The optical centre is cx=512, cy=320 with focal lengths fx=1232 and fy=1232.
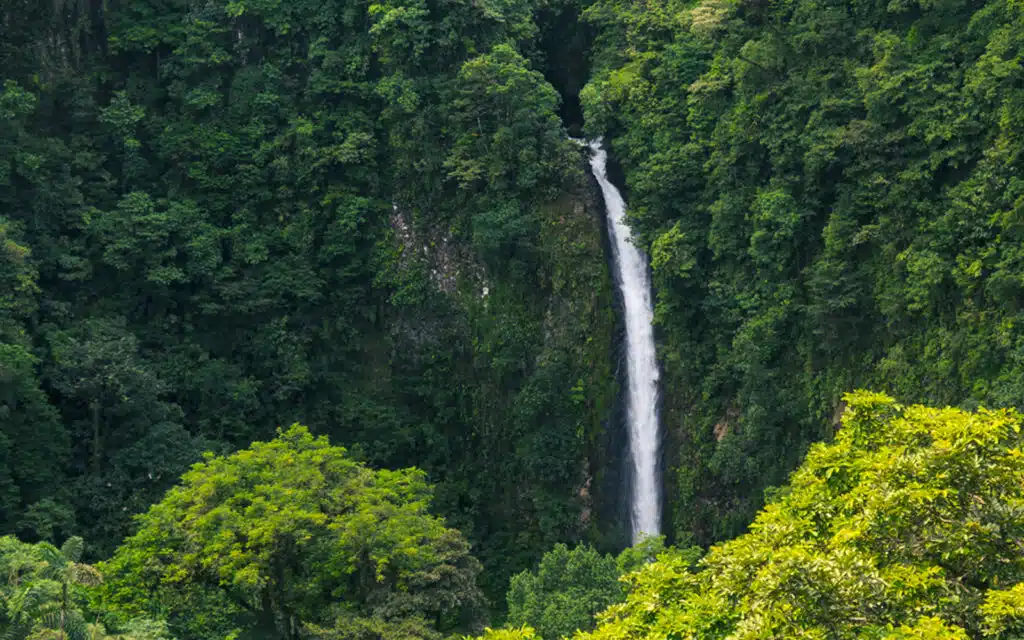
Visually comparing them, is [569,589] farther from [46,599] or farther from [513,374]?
[46,599]

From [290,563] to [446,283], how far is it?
29.1ft

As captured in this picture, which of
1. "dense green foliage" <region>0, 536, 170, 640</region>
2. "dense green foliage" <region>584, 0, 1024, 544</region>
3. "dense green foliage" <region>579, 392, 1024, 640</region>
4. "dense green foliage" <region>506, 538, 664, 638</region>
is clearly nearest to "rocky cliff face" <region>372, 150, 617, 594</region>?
"dense green foliage" <region>584, 0, 1024, 544</region>

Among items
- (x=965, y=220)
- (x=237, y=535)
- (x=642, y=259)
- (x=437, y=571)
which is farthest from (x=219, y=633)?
(x=965, y=220)

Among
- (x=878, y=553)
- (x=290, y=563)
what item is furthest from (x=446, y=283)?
(x=878, y=553)

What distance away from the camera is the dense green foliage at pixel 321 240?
24234 millimetres

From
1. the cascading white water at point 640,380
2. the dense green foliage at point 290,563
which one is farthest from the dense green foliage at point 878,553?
the cascading white water at point 640,380

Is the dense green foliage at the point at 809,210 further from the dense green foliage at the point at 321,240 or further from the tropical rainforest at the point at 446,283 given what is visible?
the dense green foliage at the point at 321,240

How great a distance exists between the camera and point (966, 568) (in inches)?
390

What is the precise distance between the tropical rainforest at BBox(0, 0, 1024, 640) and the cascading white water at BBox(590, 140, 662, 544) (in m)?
0.29

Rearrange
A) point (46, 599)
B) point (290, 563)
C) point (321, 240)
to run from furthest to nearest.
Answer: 1. point (321, 240)
2. point (290, 563)
3. point (46, 599)

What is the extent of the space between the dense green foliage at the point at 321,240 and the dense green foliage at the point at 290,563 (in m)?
4.55

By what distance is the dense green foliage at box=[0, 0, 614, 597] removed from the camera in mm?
24234

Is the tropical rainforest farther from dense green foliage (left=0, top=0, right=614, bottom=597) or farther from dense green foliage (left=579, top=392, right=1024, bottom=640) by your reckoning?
dense green foliage (left=579, top=392, right=1024, bottom=640)

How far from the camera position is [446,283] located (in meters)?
26.1
